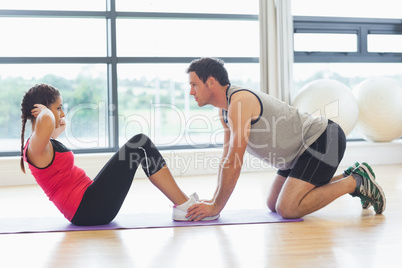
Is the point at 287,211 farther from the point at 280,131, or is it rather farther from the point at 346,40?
the point at 346,40

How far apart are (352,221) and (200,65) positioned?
1.09m

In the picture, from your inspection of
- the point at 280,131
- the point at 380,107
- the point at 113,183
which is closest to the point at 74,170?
the point at 113,183

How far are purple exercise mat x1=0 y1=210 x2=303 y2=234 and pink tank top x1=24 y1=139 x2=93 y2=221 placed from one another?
0.51 ft

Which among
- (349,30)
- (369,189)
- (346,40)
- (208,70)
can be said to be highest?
(349,30)

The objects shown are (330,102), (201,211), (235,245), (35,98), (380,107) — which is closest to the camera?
(235,245)

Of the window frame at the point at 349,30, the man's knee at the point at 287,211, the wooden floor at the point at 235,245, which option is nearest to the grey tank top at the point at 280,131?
the man's knee at the point at 287,211

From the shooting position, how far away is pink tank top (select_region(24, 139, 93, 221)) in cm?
218

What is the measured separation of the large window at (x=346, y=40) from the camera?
503 cm

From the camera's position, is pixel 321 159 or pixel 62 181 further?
pixel 321 159

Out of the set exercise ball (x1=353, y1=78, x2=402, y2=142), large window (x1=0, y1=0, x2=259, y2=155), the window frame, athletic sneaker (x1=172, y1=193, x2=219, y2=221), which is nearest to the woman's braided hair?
athletic sneaker (x1=172, y1=193, x2=219, y2=221)

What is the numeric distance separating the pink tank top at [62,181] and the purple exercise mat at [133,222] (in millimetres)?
155

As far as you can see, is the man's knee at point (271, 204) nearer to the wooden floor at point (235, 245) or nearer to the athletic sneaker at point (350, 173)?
the wooden floor at point (235, 245)

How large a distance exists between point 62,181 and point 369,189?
5.08ft

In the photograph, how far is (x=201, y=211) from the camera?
7.84 ft
